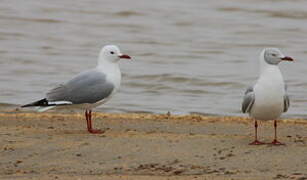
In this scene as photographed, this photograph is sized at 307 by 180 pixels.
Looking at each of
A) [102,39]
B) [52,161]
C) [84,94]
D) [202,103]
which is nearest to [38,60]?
[102,39]

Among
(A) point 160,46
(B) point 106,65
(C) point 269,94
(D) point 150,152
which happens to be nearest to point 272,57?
(C) point 269,94

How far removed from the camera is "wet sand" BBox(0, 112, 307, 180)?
690 centimetres

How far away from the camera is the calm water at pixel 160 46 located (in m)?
12.7

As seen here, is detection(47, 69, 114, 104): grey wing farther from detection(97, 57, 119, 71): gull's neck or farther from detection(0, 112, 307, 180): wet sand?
detection(0, 112, 307, 180): wet sand

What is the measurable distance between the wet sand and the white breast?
1.09 ft

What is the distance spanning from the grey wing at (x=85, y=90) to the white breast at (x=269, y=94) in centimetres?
183

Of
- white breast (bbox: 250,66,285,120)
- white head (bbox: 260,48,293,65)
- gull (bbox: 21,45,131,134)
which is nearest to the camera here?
white breast (bbox: 250,66,285,120)

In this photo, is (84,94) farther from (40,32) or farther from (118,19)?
(118,19)

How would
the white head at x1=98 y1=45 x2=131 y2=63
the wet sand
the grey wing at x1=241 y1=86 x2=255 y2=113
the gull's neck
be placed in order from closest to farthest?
the wet sand → the grey wing at x1=241 y1=86 x2=255 y2=113 → the gull's neck → the white head at x1=98 y1=45 x2=131 y2=63

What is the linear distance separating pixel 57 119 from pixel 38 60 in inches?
218

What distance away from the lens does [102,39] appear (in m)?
17.9

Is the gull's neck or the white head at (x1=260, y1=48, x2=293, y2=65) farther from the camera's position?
the gull's neck

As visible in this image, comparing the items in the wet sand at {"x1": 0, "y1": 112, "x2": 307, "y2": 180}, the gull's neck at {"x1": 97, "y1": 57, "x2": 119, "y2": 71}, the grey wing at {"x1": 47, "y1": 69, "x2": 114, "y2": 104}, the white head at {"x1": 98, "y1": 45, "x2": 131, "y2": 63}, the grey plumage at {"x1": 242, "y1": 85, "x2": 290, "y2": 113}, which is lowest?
the wet sand at {"x1": 0, "y1": 112, "x2": 307, "y2": 180}

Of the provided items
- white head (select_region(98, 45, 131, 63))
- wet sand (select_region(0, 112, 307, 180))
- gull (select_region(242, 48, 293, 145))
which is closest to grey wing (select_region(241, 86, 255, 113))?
gull (select_region(242, 48, 293, 145))
